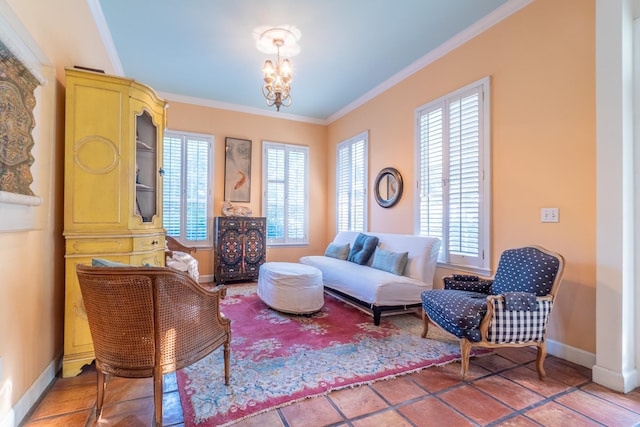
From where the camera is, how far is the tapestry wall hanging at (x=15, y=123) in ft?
4.77

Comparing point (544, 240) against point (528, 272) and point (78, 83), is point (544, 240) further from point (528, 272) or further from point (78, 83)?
point (78, 83)

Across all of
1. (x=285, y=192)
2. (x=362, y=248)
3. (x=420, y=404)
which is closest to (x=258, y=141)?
(x=285, y=192)

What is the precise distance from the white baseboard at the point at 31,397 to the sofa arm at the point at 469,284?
10.1 feet

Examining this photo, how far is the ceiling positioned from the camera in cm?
292

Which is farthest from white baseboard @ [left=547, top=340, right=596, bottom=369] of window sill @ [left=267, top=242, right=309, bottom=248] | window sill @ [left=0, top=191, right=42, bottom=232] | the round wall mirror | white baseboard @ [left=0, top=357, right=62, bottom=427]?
window sill @ [left=267, top=242, right=309, bottom=248]

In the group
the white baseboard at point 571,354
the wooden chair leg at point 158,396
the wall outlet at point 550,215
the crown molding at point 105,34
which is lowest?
the white baseboard at point 571,354

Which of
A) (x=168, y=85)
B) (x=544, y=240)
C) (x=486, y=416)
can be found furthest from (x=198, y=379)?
(x=168, y=85)

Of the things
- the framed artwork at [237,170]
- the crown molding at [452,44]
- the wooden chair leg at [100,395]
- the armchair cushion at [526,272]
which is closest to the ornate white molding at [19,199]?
the wooden chair leg at [100,395]

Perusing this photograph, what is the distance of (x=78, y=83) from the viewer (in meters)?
2.23

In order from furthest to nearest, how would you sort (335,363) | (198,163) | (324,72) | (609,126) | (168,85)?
(198,163)
(168,85)
(324,72)
(335,363)
(609,126)

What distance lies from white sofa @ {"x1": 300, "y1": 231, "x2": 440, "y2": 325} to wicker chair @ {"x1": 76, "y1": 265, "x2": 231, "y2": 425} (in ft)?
6.57

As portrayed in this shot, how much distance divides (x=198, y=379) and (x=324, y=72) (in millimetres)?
3851

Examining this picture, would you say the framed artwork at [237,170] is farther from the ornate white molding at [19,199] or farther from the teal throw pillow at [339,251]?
the ornate white molding at [19,199]

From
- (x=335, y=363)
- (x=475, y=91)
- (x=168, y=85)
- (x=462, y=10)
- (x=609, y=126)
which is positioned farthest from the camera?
(x=168, y=85)
